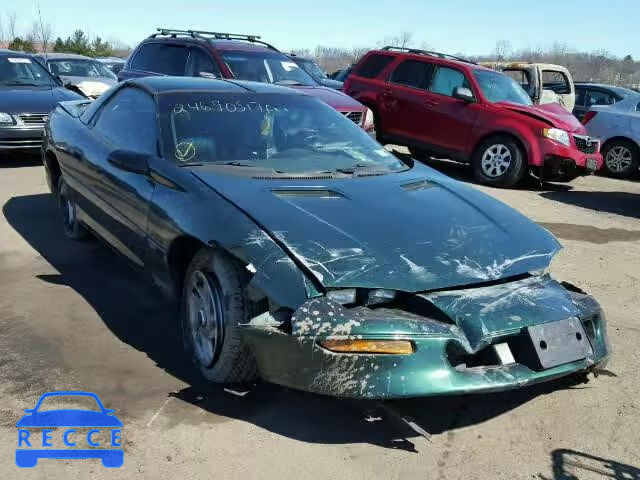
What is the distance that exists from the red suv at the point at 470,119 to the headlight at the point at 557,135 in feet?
0.05

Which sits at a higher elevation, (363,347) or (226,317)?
(363,347)

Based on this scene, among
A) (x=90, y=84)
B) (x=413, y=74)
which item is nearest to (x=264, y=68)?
(x=413, y=74)

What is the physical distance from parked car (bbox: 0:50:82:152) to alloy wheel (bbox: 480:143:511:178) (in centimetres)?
604

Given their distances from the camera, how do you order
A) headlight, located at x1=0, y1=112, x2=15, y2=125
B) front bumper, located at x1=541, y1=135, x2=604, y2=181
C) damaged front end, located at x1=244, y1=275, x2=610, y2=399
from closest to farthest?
damaged front end, located at x1=244, y1=275, x2=610, y2=399
headlight, located at x1=0, y1=112, x2=15, y2=125
front bumper, located at x1=541, y1=135, x2=604, y2=181

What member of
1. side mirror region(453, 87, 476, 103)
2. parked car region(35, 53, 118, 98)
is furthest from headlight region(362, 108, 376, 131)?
parked car region(35, 53, 118, 98)

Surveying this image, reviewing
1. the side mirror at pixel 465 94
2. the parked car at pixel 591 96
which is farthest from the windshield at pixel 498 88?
the parked car at pixel 591 96

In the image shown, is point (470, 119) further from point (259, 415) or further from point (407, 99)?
point (259, 415)

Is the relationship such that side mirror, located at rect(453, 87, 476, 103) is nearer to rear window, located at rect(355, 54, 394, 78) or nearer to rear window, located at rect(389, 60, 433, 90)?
rear window, located at rect(389, 60, 433, 90)

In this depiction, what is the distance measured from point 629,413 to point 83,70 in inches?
541

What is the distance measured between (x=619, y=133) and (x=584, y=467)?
924 centimetres

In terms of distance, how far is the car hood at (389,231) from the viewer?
283 centimetres

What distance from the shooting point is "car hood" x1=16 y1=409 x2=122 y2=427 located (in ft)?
9.31

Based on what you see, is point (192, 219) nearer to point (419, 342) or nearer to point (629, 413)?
point (419, 342)

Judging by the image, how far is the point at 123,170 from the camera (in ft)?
13.0
